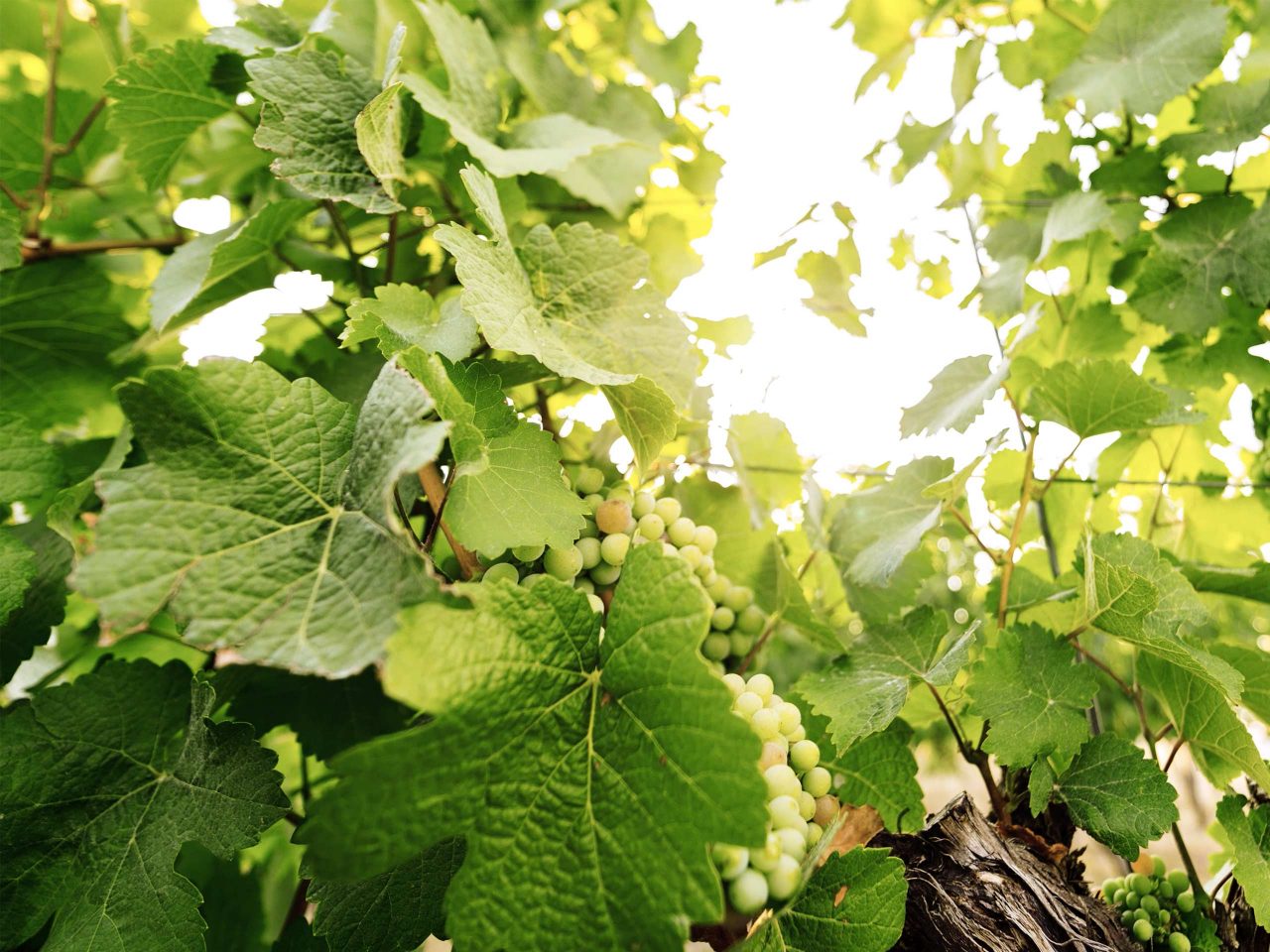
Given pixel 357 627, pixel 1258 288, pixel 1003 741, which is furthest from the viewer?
pixel 1258 288

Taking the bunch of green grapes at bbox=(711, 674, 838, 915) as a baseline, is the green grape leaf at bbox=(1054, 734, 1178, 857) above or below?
below

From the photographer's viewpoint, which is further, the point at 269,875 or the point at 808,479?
the point at 269,875

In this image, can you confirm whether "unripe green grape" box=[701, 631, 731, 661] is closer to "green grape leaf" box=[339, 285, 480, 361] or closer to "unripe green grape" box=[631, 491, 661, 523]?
"unripe green grape" box=[631, 491, 661, 523]

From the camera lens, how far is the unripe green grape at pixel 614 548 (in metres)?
0.65

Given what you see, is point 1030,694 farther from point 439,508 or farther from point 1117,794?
point 439,508

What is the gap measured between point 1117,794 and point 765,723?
1.05ft

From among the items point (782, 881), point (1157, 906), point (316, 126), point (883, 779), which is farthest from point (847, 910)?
point (316, 126)

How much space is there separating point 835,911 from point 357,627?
372mm

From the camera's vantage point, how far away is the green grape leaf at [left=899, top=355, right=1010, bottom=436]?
801 millimetres

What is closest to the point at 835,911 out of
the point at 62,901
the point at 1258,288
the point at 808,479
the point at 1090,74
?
the point at 808,479

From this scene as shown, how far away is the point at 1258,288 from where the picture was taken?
0.90 metres

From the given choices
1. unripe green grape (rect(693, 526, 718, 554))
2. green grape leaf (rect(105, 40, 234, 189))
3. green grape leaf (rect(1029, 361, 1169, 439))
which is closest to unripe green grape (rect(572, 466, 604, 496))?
unripe green grape (rect(693, 526, 718, 554))

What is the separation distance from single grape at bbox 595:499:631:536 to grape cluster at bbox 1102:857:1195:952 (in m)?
0.56

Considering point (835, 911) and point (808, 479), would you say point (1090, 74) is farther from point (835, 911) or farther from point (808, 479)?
point (835, 911)
